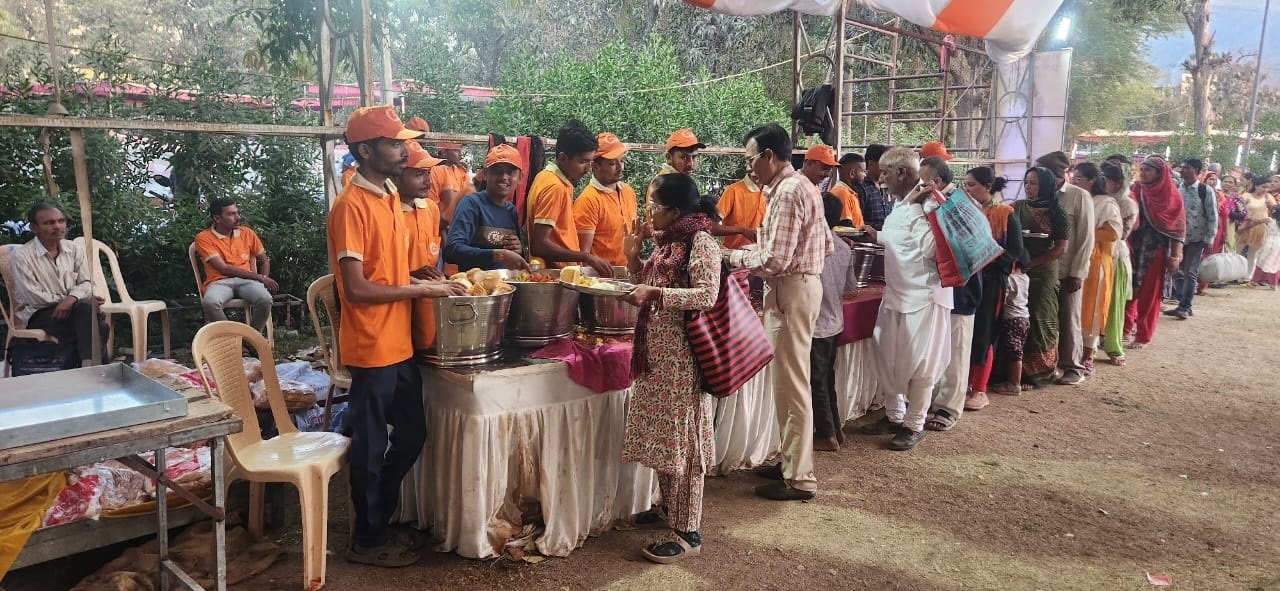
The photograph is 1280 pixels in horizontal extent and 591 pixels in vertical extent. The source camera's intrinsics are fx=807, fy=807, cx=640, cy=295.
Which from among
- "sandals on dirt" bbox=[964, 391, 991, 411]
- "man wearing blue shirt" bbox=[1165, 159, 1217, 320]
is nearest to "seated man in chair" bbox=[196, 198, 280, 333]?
"sandals on dirt" bbox=[964, 391, 991, 411]

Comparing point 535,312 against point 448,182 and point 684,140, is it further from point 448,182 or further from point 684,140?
point 448,182

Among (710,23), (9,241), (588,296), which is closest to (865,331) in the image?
(588,296)

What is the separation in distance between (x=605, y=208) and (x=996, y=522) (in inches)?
106

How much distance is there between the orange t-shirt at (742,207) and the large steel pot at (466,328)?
9.22 ft

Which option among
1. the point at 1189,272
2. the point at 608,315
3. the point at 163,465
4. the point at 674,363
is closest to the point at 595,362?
the point at 608,315

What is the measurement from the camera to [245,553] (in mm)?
3490

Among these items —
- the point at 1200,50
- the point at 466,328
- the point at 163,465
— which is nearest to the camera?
the point at 163,465

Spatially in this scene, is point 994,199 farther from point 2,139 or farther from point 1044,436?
point 2,139

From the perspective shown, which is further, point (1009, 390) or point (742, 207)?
point (1009, 390)

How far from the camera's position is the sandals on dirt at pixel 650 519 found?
13.1 ft

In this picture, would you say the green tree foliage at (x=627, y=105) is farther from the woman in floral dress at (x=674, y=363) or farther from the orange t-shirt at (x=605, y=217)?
the woman in floral dress at (x=674, y=363)

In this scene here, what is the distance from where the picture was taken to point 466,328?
10.8 feet

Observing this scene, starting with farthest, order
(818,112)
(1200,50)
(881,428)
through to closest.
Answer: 1. (1200,50)
2. (818,112)
3. (881,428)

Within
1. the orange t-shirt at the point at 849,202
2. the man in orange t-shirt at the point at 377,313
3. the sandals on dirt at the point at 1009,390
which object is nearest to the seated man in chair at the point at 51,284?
the man in orange t-shirt at the point at 377,313
